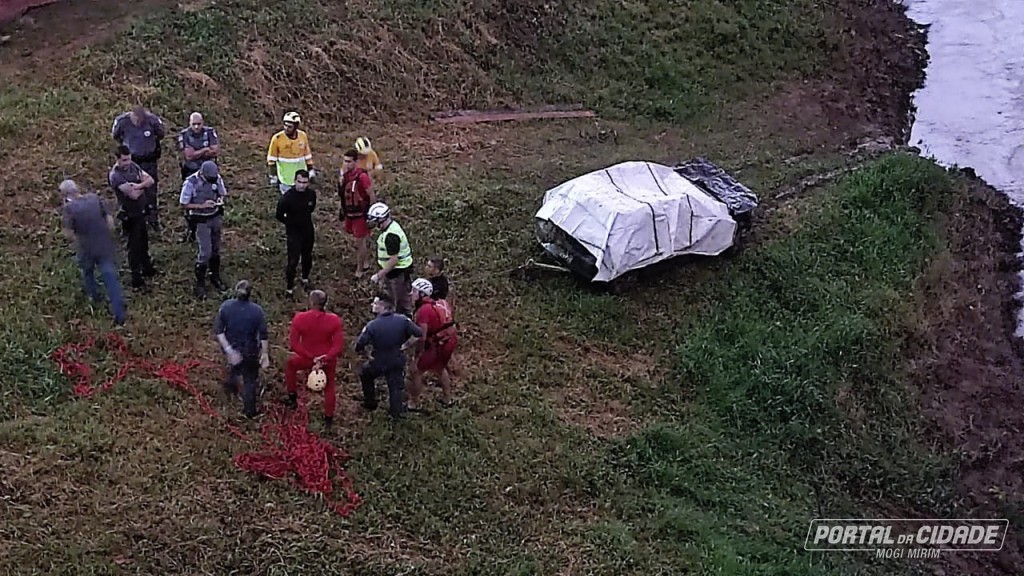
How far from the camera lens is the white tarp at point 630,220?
1545 cm

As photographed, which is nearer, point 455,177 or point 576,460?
point 576,460

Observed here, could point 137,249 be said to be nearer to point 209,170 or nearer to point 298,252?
point 209,170

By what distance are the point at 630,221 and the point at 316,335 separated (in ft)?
20.2

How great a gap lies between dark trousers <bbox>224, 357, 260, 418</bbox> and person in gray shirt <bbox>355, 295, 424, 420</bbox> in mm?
1117

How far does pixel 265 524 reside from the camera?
1034 centimetres

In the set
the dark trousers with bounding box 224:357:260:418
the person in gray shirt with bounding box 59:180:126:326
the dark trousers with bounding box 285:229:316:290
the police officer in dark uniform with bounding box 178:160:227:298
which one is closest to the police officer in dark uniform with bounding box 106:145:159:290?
the person in gray shirt with bounding box 59:180:126:326

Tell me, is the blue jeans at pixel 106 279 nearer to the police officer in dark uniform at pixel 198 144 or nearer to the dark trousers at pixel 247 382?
the police officer in dark uniform at pixel 198 144

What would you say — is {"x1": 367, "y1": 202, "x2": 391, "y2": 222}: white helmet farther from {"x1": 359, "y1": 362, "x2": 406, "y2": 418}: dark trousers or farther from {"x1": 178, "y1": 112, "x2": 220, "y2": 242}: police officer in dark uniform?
{"x1": 178, "y1": 112, "x2": 220, "y2": 242}: police officer in dark uniform

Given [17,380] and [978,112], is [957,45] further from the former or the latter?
[17,380]

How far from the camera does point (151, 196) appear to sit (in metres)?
13.2

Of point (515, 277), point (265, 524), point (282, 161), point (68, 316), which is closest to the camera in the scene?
point (265, 524)

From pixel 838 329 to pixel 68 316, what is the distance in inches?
431

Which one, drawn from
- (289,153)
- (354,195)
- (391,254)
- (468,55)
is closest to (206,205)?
(289,153)

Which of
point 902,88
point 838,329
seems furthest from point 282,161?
point 902,88
